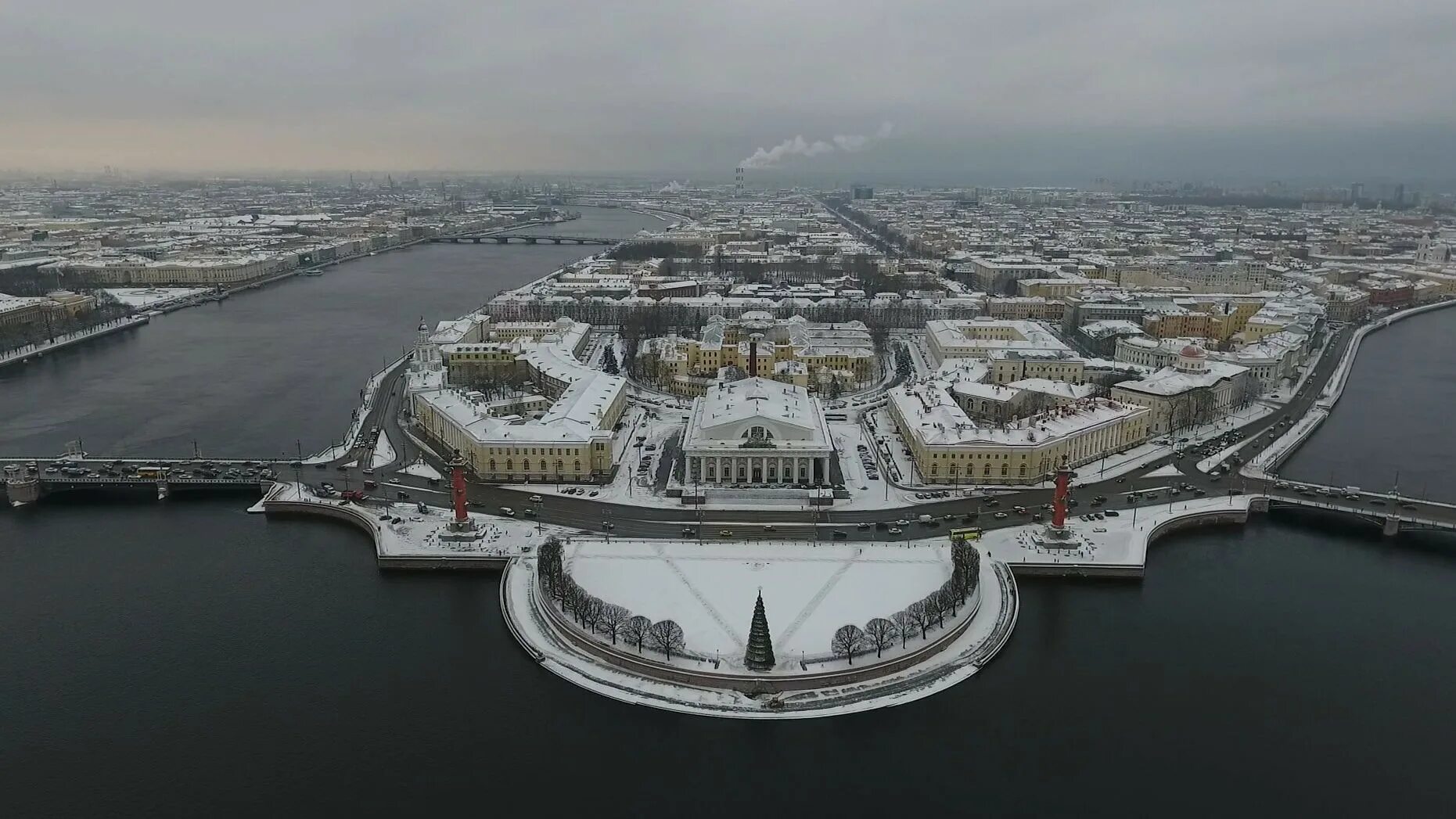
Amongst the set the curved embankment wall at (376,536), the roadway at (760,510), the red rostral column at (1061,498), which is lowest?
the curved embankment wall at (376,536)

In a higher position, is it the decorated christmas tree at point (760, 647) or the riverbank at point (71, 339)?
the riverbank at point (71, 339)

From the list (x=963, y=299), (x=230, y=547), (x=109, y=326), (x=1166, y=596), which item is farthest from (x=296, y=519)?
(x=963, y=299)

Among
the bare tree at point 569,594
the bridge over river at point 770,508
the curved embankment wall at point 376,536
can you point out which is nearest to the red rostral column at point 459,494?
the curved embankment wall at point 376,536

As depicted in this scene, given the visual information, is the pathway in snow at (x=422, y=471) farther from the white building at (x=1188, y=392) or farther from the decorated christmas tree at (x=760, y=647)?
the white building at (x=1188, y=392)

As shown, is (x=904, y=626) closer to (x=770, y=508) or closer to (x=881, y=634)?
(x=881, y=634)

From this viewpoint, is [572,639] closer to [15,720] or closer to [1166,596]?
[15,720]

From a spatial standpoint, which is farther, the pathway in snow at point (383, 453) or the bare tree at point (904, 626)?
the pathway in snow at point (383, 453)

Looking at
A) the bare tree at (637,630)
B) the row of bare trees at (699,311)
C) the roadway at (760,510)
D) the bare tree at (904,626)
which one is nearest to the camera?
the bare tree at (637,630)

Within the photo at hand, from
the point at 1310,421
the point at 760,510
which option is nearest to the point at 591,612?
the point at 760,510
